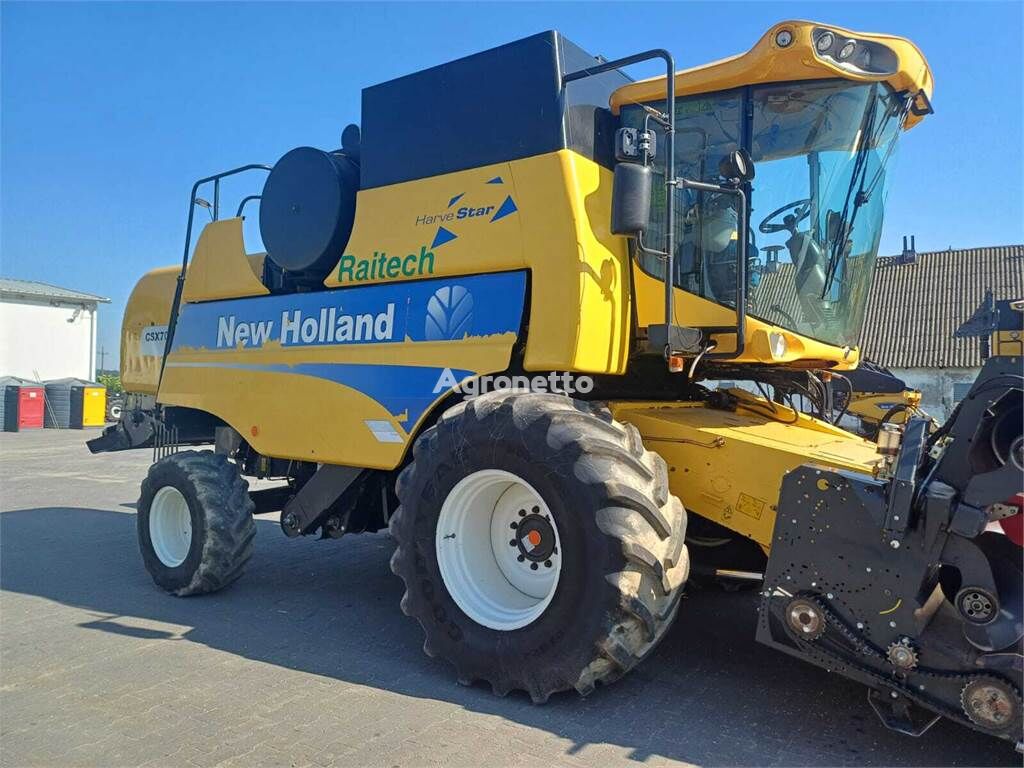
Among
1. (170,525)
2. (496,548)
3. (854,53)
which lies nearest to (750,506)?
(496,548)

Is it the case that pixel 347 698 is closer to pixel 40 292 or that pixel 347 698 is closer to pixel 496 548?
pixel 496 548

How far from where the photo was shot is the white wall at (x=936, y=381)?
24669 millimetres

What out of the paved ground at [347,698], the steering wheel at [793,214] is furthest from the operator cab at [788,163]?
the paved ground at [347,698]

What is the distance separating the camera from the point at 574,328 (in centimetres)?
430

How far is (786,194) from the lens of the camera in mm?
4547

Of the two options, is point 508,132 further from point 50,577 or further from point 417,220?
point 50,577

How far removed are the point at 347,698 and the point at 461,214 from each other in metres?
2.84

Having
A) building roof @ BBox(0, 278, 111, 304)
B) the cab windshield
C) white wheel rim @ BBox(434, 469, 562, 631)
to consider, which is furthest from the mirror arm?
building roof @ BBox(0, 278, 111, 304)

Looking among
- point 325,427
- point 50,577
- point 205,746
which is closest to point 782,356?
point 325,427

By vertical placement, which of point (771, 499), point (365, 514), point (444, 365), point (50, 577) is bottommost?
point (50, 577)

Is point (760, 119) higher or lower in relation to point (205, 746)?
higher

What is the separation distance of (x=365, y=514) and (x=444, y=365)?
1.80 m

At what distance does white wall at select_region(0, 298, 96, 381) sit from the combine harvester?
104ft

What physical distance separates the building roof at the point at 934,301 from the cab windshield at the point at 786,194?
20598 millimetres
